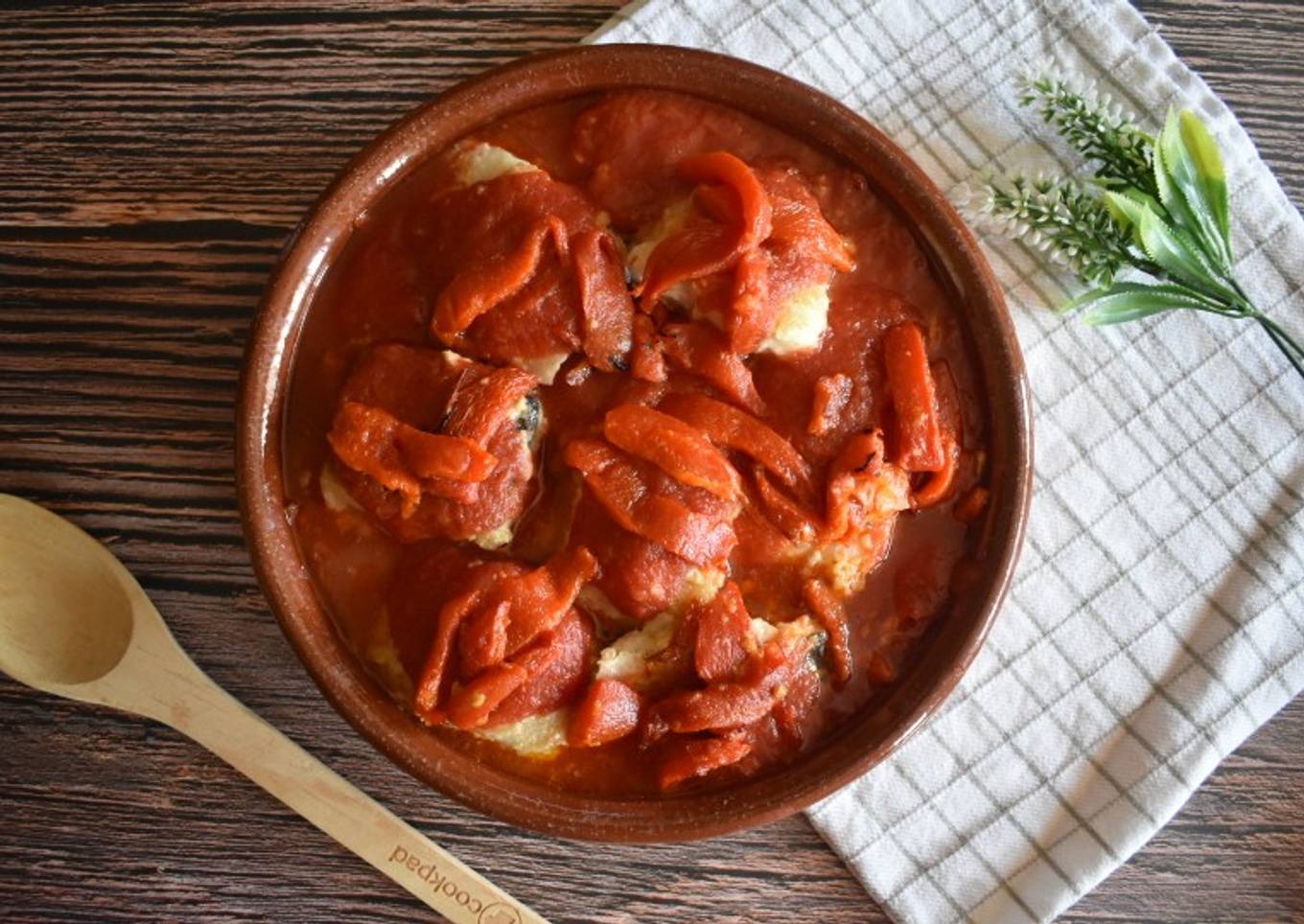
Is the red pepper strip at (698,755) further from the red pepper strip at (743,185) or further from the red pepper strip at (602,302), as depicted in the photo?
the red pepper strip at (743,185)

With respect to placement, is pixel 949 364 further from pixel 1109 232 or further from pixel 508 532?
pixel 508 532

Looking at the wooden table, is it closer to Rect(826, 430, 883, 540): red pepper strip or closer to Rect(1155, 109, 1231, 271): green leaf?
Rect(1155, 109, 1231, 271): green leaf

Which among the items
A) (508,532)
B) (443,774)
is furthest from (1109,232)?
(443,774)

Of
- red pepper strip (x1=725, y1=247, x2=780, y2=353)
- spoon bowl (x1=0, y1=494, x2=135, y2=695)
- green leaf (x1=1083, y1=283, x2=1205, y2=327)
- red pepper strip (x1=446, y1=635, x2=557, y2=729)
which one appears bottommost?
spoon bowl (x1=0, y1=494, x2=135, y2=695)

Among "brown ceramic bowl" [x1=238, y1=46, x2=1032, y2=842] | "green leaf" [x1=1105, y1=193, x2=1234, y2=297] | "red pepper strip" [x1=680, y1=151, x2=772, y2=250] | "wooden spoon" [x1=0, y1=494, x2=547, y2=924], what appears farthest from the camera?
"wooden spoon" [x1=0, y1=494, x2=547, y2=924]

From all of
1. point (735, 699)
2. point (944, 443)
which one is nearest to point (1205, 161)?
point (944, 443)

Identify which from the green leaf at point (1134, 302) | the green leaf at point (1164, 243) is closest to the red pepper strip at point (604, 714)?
the green leaf at point (1134, 302)

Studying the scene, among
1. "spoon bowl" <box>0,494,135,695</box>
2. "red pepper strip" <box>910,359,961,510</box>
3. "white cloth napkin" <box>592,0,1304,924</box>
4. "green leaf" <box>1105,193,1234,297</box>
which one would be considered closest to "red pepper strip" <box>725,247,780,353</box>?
"red pepper strip" <box>910,359,961,510</box>
